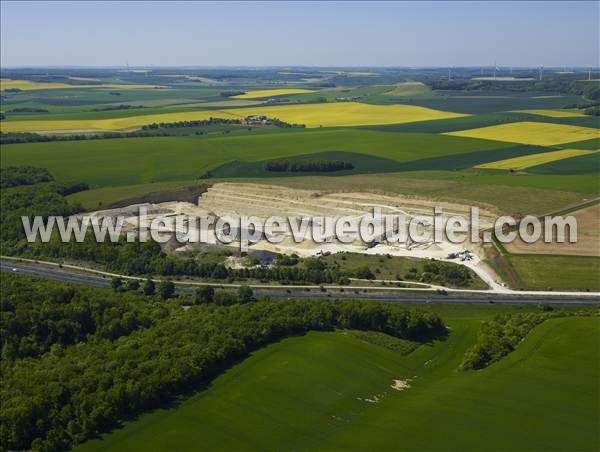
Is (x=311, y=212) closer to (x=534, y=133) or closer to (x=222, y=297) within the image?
(x=222, y=297)

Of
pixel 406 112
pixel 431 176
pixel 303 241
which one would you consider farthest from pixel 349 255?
pixel 406 112

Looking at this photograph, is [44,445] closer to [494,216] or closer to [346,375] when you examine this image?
[346,375]

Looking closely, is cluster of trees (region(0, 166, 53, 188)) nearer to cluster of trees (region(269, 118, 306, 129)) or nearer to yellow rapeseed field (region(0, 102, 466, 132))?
yellow rapeseed field (region(0, 102, 466, 132))

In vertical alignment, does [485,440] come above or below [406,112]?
below

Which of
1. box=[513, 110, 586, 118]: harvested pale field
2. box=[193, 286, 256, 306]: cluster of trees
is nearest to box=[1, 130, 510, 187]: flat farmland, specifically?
box=[513, 110, 586, 118]: harvested pale field

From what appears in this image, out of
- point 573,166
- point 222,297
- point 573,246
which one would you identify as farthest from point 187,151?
point 573,246

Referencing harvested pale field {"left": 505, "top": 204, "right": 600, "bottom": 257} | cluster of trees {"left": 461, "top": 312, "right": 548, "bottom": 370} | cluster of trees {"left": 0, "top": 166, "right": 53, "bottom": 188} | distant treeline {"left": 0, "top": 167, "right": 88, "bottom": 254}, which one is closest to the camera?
cluster of trees {"left": 461, "top": 312, "right": 548, "bottom": 370}

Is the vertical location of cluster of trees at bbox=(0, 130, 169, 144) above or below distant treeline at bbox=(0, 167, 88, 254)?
above
